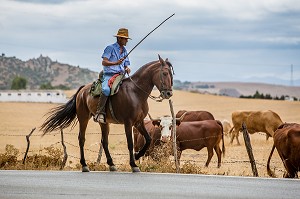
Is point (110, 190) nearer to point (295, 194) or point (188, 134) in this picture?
point (295, 194)

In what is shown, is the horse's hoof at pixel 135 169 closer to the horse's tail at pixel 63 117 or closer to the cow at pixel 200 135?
the horse's tail at pixel 63 117

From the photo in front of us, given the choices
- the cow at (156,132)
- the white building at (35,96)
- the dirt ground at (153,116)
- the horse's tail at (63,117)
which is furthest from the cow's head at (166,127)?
the white building at (35,96)

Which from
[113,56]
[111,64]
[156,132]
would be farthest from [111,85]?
[156,132]

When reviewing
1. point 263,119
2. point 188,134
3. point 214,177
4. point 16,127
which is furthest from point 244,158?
point 16,127

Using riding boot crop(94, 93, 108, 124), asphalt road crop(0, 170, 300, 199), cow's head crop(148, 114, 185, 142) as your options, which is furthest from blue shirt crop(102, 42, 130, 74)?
cow's head crop(148, 114, 185, 142)

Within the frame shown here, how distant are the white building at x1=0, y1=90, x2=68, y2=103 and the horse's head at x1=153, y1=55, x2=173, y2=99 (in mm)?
104172

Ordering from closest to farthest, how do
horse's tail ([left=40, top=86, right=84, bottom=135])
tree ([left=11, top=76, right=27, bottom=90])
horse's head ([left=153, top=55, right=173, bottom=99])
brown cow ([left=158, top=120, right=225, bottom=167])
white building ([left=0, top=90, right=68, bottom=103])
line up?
horse's head ([left=153, top=55, right=173, bottom=99]) < horse's tail ([left=40, top=86, right=84, bottom=135]) < brown cow ([left=158, top=120, right=225, bottom=167]) < white building ([left=0, top=90, right=68, bottom=103]) < tree ([left=11, top=76, right=27, bottom=90])

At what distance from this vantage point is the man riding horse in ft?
61.8

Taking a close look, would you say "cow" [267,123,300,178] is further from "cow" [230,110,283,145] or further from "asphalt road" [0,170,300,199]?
"cow" [230,110,283,145]

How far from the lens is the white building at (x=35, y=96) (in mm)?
127062

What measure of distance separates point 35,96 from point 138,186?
119841mm

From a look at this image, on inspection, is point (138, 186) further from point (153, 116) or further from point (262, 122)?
point (153, 116)

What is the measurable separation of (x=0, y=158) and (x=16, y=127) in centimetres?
4309

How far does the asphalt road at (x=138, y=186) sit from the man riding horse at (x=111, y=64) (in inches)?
63.7
